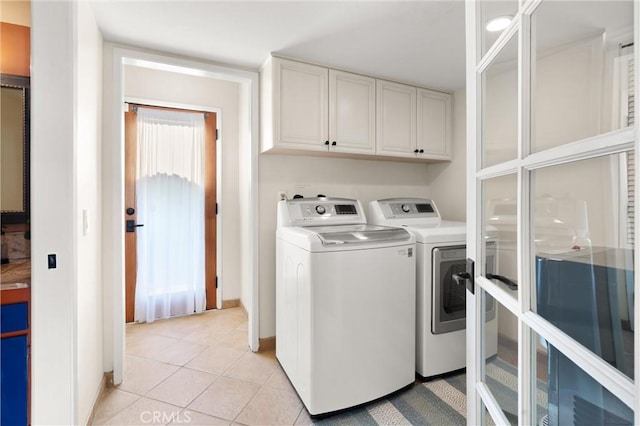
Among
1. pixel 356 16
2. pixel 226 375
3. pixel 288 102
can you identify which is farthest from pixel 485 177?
pixel 226 375

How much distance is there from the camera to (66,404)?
1274mm

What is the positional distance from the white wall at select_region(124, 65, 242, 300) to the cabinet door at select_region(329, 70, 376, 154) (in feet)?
4.64

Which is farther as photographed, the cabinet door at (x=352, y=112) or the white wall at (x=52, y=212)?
the cabinet door at (x=352, y=112)

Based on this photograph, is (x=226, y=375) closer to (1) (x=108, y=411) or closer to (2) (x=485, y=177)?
(1) (x=108, y=411)

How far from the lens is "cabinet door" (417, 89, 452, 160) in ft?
8.70

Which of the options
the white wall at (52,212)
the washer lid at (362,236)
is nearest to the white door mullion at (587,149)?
the washer lid at (362,236)

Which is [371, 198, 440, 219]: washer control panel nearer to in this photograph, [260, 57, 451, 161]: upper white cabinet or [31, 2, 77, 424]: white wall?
[260, 57, 451, 161]: upper white cabinet

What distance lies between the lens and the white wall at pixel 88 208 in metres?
1.40

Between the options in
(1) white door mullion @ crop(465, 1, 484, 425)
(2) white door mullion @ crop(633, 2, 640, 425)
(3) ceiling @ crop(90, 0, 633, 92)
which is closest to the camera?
(2) white door mullion @ crop(633, 2, 640, 425)

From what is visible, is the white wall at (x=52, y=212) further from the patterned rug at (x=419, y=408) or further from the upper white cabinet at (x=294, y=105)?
the patterned rug at (x=419, y=408)

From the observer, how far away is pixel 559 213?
0.55m

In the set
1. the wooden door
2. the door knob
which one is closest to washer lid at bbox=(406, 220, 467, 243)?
the wooden door

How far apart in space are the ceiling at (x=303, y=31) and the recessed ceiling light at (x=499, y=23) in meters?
0.95

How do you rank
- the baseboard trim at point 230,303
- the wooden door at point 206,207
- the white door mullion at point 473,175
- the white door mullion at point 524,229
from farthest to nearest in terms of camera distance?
the baseboard trim at point 230,303, the wooden door at point 206,207, the white door mullion at point 473,175, the white door mullion at point 524,229
